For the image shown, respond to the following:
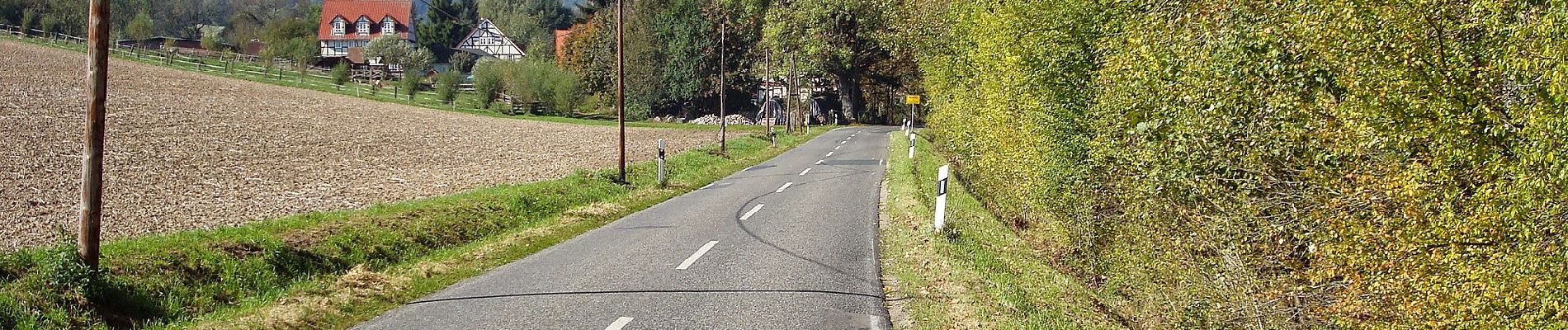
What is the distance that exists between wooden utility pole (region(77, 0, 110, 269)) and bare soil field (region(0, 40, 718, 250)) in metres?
2.80

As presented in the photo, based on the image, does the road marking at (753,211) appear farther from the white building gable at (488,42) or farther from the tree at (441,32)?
the white building gable at (488,42)

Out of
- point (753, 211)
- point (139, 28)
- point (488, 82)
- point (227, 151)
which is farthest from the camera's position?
point (139, 28)

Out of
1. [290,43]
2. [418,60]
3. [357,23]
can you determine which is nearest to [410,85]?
[290,43]

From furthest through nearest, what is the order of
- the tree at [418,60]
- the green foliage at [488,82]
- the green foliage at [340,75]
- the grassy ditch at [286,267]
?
the tree at [418,60], the green foliage at [340,75], the green foliage at [488,82], the grassy ditch at [286,267]

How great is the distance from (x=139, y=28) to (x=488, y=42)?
39.5 m

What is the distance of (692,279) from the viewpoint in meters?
10.5

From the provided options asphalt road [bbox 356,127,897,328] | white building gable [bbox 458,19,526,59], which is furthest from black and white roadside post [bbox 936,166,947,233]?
white building gable [bbox 458,19,526,59]

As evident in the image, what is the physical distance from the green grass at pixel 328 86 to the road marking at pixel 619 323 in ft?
183

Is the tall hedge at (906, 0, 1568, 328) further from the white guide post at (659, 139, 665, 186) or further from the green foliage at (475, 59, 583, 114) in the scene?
the green foliage at (475, 59, 583, 114)

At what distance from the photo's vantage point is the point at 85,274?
875 cm

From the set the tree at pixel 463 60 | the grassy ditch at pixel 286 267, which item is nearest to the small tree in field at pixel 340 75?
the tree at pixel 463 60

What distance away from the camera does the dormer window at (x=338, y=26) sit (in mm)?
119375

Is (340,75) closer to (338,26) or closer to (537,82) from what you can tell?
(537,82)

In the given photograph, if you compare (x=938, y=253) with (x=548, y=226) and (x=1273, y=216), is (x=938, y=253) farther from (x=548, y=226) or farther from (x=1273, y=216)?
(x=548, y=226)
